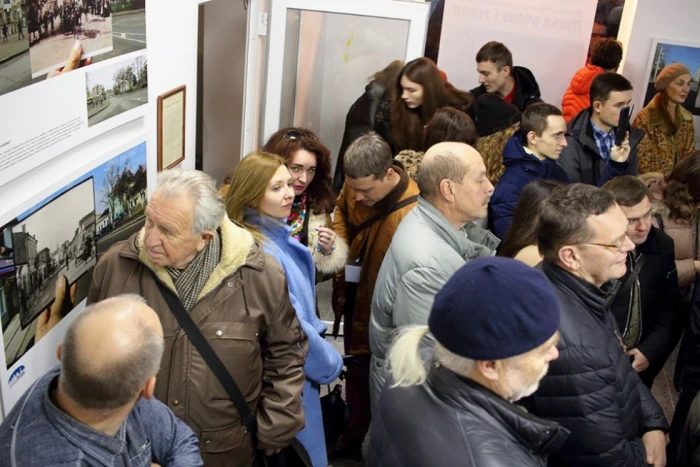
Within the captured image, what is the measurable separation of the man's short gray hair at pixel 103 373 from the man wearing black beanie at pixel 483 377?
0.66m

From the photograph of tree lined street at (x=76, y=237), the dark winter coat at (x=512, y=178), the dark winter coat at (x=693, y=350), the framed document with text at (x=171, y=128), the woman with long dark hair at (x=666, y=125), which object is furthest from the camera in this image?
the woman with long dark hair at (x=666, y=125)

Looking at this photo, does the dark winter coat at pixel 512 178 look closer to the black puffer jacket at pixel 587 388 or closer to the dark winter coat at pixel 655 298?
the dark winter coat at pixel 655 298

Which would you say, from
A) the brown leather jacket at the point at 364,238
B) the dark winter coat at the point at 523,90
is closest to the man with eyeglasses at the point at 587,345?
the brown leather jacket at the point at 364,238

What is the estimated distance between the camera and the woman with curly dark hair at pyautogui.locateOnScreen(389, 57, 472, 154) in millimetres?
4879

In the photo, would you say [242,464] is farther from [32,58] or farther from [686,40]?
[686,40]

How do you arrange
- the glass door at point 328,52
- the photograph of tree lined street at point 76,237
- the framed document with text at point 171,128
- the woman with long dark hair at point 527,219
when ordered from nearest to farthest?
the photograph of tree lined street at point 76,237 < the woman with long dark hair at point 527,219 < the framed document with text at point 171,128 < the glass door at point 328,52

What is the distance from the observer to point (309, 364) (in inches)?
119

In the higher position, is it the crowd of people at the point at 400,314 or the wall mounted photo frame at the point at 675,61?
the wall mounted photo frame at the point at 675,61

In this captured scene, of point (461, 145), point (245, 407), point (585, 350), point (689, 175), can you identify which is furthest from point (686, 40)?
point (245, 407)

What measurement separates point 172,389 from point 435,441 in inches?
43.6

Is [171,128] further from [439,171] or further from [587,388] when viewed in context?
[587,388]

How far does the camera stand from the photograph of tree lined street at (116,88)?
2.64 metres

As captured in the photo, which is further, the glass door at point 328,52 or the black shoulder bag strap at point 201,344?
the glass door at point 328,52

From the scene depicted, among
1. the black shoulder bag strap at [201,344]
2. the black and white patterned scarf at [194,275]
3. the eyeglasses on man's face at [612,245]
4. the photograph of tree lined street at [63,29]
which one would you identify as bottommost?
the black shoulder bag strap at [201,344]
